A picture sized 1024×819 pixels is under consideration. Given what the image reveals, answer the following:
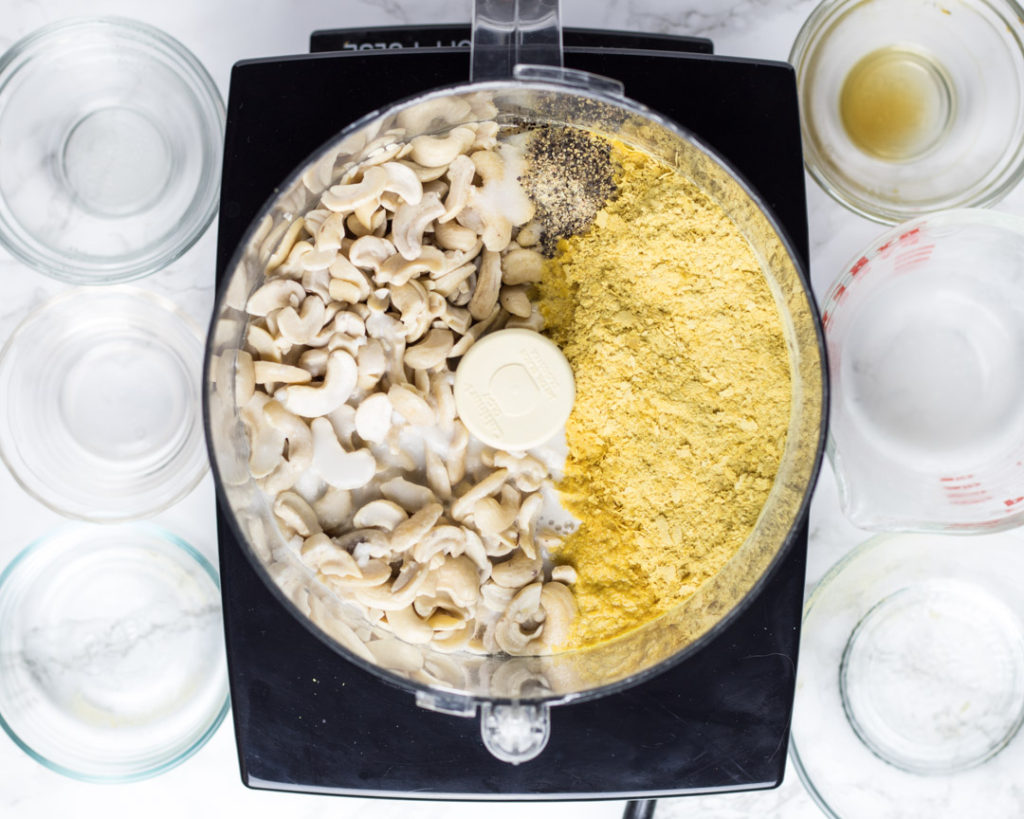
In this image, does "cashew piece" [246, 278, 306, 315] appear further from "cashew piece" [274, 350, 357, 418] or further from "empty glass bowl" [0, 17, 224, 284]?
"empty glass bowl" [0, 17, 224, 284]

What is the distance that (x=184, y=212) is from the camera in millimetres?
897

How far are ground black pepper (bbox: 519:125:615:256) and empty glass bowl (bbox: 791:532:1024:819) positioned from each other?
18.1 inches

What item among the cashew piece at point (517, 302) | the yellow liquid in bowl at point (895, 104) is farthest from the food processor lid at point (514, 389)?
the yellow liquid in bowl at point (895, 104)

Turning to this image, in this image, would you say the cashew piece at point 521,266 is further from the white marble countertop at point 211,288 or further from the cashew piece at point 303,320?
the white marble countertop at point 211,288

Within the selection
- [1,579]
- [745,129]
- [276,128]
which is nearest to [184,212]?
[276,128]

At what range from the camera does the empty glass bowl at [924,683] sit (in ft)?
3.00

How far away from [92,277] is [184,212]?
11cm

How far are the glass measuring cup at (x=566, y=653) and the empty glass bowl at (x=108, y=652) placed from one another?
0.26m

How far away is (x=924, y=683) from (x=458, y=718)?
48 centimetres

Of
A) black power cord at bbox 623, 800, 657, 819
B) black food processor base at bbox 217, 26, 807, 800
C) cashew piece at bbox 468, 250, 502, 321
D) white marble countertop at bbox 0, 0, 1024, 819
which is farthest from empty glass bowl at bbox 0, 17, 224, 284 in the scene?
black power cord at bbox 623, 800, 657, 819

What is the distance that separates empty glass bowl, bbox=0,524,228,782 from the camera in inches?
36.4

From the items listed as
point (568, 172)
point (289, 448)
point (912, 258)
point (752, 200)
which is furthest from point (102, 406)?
point (912, 258)

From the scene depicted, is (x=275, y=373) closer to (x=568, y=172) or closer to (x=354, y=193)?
(x=354, y=193)

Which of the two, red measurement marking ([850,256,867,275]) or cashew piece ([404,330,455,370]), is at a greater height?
red measurement marking ([850,256,867,275])
